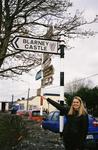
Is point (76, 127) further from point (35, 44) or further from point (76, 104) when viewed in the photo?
point (35, 44)

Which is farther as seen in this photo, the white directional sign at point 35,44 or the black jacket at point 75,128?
the white directional sign at point 35,44

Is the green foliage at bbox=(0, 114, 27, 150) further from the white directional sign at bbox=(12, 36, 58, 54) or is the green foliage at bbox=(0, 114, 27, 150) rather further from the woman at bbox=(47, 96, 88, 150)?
the woman at bbox=(47, 96, 88, 150)

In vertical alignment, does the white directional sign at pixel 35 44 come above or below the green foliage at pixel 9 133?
above

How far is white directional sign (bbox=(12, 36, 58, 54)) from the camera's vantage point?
10327mm

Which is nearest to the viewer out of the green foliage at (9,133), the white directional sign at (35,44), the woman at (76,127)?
the woman at (76,127)

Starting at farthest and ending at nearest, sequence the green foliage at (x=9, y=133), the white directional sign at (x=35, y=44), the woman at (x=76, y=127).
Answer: the green foliage at (x=9, y=133) < the white directional sign at (x=35, y=44) < the woman at (x=76, y=127)

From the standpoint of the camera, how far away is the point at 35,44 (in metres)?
10.6

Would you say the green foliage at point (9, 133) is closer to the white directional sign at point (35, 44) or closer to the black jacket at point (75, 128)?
the white directional sign at point (35, 44)

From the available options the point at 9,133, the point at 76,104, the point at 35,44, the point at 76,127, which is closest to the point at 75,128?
the point at 76,127

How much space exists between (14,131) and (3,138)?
1.36 metres

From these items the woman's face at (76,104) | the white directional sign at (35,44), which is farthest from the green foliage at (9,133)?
the woman's face at (76,104)

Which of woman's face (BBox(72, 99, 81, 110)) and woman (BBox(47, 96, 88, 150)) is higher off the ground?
woman's face (BBox(72, 99, 81, 110))

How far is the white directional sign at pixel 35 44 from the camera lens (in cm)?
1033

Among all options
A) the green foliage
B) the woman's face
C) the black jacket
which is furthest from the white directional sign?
the green foliage
